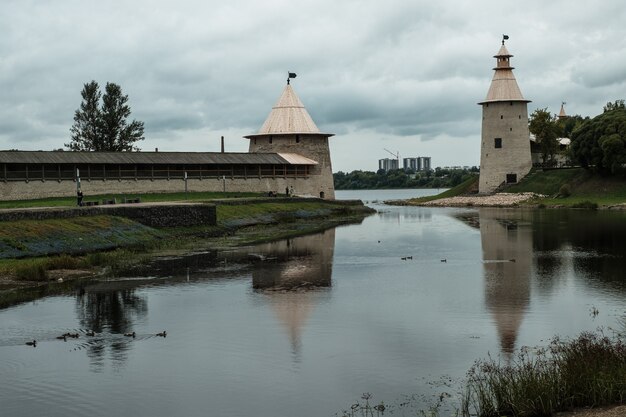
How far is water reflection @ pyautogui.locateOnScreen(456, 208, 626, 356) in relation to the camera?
833 inches

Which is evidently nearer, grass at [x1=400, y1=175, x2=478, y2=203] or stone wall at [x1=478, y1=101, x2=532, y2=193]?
stone wall at [x1=478, y1=101, x2=532, y2=193]

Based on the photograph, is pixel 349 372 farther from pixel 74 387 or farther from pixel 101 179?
pixel 101 179

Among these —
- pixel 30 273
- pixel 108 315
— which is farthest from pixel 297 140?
pixel 108 315

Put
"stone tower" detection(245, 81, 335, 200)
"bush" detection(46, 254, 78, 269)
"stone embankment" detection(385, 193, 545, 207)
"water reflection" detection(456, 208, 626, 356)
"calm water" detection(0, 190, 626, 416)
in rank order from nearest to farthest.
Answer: "calm water" detection(0, 190, 626, 416)
"water reflection" detection(456, 208, 626, 356)
"bush" detection(46, 254, 78, 269)
"stone tower" detection(245, 81, 335, 200)
"stone embankment" detection(385, 193, 545, 207)

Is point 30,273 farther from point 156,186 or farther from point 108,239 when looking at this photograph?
point 156,186

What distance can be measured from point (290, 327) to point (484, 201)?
60593 mm

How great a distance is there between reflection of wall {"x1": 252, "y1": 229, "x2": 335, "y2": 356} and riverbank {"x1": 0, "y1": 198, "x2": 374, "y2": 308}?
2.79 meters

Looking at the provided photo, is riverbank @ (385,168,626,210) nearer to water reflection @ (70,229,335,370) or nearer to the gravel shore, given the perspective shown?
water reflection @ (70,229,335,370)

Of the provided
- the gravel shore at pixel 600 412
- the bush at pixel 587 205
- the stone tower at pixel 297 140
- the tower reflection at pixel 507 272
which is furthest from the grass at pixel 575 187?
the gravel shore at pixel 600 412

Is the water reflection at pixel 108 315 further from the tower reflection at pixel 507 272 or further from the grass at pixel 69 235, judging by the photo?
the tower reflection at pixel 507 272

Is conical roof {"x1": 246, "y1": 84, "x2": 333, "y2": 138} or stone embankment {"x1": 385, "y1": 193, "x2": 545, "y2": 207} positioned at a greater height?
conical roof {"x1": 246, "y1": 84, "x2": 333, "y2": 138}

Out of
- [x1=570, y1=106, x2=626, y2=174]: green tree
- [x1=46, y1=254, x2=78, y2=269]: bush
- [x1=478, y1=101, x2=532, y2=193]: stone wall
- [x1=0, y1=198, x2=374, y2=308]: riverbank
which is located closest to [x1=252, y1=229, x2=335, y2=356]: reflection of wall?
[x1=0, y1=198, x2=374, y2=308]: riverbank

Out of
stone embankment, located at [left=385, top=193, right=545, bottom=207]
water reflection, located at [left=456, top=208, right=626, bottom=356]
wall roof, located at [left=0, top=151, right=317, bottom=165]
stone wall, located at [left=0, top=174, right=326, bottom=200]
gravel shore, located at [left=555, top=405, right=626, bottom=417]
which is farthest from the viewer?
stone embankment, located at [left=385, top=193, right=545, bottom=207]

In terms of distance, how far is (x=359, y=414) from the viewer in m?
12.4
